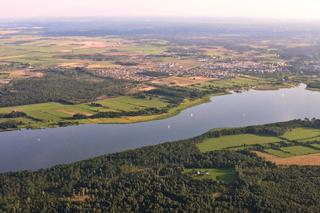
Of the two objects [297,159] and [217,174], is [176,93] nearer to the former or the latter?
[297,159]

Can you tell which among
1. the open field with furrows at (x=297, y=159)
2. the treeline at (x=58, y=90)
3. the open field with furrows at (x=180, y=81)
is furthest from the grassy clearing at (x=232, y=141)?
the open field with furrows at (x=180, y=81)

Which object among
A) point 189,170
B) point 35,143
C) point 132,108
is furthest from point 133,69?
point 189,170

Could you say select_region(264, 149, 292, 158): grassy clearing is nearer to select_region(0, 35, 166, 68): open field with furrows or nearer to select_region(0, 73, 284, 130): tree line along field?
select_region(0, 73, 284, 130): tree line along field

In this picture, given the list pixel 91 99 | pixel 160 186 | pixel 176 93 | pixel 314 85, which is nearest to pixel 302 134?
pixel 160 186

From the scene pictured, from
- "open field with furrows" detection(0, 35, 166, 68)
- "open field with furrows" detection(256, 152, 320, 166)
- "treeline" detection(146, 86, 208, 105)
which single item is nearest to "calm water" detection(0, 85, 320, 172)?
"treeline" detection(146, 86, 208, 105)

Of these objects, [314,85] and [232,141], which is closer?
[232,141]

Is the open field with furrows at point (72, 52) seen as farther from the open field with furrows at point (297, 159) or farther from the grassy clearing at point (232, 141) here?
the open field with furrows at point (297, 159)

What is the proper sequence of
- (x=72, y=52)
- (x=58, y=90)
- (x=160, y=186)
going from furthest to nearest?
(x=72, y=52) → (x=58, y=90) → (x=160, y=186)
